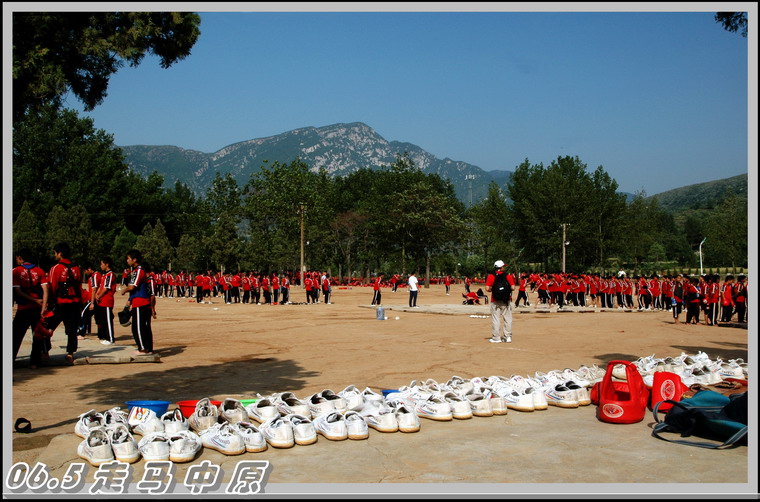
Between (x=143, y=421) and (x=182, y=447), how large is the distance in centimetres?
99

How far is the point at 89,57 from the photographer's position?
Result: 9633 mm

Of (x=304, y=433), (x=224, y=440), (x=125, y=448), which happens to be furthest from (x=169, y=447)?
(x=304, y=433)

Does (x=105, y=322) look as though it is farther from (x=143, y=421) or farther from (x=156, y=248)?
(x=156, y=248)

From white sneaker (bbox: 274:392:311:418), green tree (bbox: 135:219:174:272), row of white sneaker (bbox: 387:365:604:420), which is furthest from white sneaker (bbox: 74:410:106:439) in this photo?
green tree (bbox: 135:219:174:272)

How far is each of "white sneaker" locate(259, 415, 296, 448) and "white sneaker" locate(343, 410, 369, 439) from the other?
528mm

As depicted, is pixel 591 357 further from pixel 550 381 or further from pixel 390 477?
pixel 390 477

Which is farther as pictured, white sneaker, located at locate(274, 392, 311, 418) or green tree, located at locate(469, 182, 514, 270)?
green tree, located at locate(469, 182, 514, 270)

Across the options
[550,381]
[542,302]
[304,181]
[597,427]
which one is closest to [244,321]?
[550,381]

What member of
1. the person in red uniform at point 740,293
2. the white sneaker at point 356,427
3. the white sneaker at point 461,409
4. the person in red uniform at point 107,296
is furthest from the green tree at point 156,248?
the white sneaker at point 356,427

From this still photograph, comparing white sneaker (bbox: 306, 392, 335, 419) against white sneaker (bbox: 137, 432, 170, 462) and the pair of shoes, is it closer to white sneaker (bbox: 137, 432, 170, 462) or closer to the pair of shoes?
the pair of shoes

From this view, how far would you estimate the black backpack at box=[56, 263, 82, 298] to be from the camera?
1203 cm

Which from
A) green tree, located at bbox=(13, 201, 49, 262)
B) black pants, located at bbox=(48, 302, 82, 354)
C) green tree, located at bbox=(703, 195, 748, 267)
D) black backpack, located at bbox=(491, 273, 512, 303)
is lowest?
black pants, located at bbox=(48, 302, 82, 354)

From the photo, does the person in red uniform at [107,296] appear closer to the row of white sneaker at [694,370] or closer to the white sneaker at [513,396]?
the white sneaker at [513,396]

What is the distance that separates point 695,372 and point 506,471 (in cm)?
536
